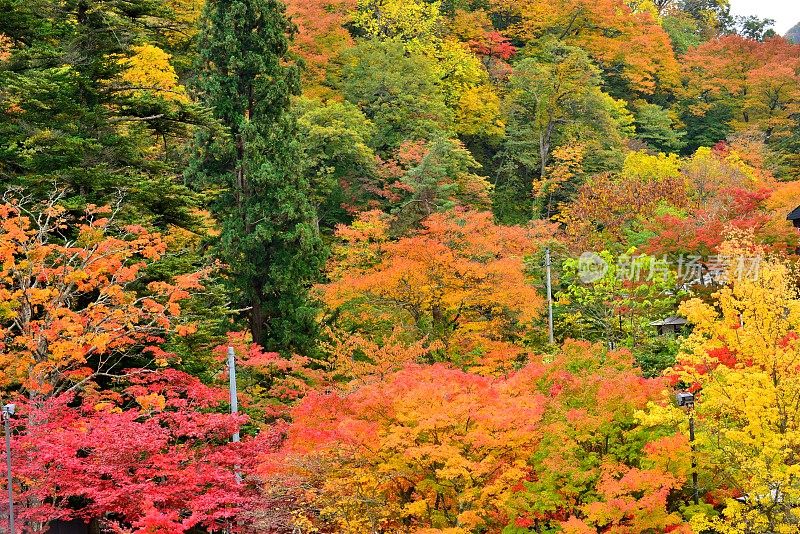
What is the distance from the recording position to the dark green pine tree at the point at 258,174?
75.1ft

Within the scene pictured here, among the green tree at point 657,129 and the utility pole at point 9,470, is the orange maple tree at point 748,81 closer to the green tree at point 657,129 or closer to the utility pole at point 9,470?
the green tree at point 657,129

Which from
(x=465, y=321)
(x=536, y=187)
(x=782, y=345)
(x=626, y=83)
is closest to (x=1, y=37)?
(x=465, y=321)

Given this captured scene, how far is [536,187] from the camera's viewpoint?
37.3 meters

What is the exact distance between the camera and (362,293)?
75.9 feet

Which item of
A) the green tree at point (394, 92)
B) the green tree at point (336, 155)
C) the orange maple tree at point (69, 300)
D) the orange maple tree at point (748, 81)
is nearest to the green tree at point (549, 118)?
the green tree at point (394, 92)

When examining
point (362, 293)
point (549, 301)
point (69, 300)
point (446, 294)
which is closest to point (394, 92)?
point (549, 301)

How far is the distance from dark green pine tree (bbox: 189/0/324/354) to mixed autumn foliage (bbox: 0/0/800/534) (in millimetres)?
78

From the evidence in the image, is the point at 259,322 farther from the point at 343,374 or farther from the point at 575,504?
the point at 575,504

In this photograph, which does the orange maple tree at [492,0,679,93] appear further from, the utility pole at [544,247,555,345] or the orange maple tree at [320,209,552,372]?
the orange maple tree at [320,209,552,372]

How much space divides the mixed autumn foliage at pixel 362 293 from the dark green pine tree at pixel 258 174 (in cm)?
8

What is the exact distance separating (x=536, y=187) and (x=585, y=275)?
10730mm

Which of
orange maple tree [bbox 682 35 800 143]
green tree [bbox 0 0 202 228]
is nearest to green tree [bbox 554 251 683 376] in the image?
green tree [bbox 0 0 202 228]

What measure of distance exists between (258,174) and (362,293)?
166 inches

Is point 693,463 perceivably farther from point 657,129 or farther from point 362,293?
point 657,129
